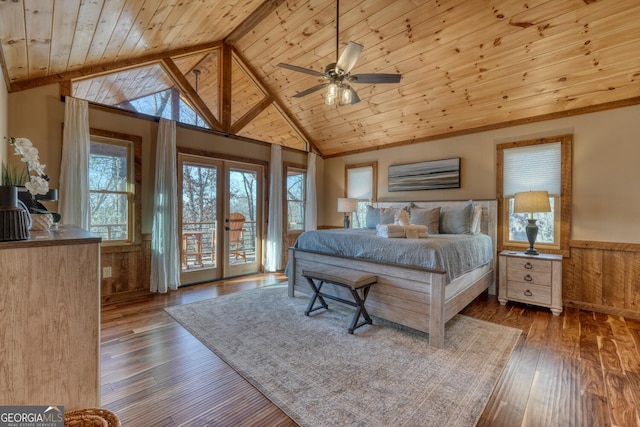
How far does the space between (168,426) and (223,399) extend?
1.06ft

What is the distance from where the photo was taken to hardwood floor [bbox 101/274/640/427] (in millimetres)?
1636

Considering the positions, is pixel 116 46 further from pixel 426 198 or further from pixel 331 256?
pixel 426 198

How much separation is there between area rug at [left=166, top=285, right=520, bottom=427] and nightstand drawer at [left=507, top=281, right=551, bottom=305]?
2.87 feet

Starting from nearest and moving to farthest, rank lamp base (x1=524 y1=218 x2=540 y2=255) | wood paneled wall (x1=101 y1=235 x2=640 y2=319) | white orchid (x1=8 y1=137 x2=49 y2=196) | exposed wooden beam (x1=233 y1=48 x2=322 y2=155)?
white orchid (x1=8 y1=137 x2=49 y2=196)
wood paneled wall (x1=101 y1=235 x2=640 y2=319)
lamp base (x1=524 y1=218 x2=540 y2=255)
exposed wooden beam (x1=233 y1=48 x2=322 y2=155)

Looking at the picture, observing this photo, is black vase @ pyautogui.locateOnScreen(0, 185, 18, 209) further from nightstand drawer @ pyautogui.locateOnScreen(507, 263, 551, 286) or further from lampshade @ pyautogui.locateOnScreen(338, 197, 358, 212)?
lampshade @ pyautogui.locateOnScreen(338, 197, 358, 212)

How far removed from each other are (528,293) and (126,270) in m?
5.05

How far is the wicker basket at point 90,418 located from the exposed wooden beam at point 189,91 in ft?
13.6

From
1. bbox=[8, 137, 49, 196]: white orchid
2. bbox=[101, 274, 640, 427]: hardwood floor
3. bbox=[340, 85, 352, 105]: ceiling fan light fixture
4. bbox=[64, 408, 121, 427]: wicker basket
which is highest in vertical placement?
bbox=[340, 85, 352, 105]: ceiling fan light fixture

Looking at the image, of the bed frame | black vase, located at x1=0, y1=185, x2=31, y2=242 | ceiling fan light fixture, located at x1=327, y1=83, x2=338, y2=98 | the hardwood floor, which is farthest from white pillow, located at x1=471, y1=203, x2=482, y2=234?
black vase, located at x1=0, y1=185, x2=31, y2=242

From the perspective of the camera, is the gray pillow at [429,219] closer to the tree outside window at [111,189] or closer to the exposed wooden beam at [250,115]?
the exposed wooden beam at [250,115]

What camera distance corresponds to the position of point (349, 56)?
2486 mm

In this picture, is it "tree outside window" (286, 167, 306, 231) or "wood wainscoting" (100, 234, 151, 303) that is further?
"tree outside window" (286, 167, 306, 231)

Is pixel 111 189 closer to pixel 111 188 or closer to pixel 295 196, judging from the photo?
pixel 111 188

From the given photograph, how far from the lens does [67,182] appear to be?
3.24 metres
